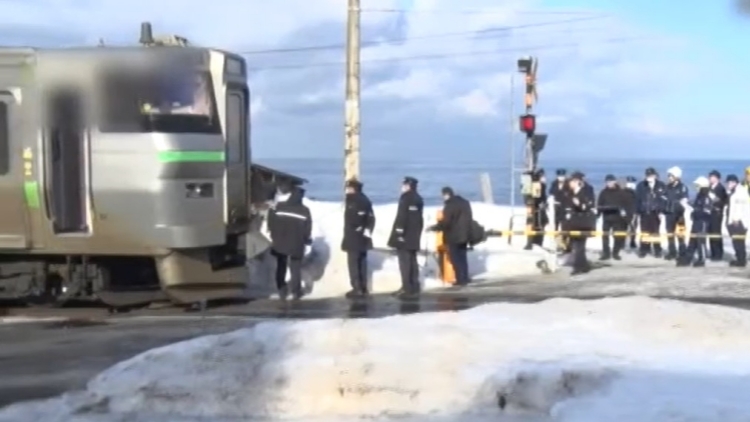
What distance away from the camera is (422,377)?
975 centimetres

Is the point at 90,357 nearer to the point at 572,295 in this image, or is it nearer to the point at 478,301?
the point at 478,301

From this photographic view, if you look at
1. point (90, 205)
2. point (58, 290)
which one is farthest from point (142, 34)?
point (58, 290)

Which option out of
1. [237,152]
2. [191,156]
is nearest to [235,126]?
[237,152]

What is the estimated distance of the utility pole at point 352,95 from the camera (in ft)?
74.6

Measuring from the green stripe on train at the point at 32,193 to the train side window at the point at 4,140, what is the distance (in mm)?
371

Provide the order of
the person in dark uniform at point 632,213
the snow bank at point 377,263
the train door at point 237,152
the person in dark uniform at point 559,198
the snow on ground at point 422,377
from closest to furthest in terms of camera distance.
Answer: the snow on ground at point 422,377
the train door at point 237,152
the snow bank at point 377,263
the person in dark uniform at point 559,198
the person in dark uniform at point 632,213

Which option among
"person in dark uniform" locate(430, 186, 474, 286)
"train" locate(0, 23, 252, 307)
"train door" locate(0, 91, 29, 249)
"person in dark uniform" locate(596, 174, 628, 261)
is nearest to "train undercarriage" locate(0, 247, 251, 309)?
"train" locate(0, 23, 252, 307)

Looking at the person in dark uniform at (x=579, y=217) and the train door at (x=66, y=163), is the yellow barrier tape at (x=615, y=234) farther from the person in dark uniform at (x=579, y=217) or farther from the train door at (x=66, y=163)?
the train door at (x=66, y=163)

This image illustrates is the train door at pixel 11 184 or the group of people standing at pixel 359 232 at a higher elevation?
the train door at pixel 11 184

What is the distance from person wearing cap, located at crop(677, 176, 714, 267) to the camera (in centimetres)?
2269

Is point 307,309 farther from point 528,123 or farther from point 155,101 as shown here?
point 528,123

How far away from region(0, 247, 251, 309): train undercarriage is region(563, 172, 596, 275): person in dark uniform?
6665mm

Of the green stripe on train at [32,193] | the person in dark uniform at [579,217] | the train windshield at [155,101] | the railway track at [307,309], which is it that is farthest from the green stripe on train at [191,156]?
the person in dark uniform at [579,217]

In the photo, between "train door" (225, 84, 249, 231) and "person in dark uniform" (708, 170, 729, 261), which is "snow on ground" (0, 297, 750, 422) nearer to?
"train door" (225, 84, 249, 231)
